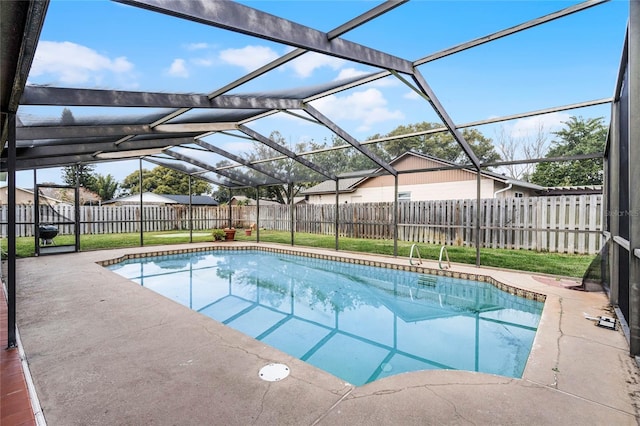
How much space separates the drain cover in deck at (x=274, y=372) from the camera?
2.49 m

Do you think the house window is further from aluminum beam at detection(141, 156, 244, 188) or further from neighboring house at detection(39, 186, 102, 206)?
neighboring house at detection(39, 186, 102, 206)

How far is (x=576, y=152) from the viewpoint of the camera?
19109 mm

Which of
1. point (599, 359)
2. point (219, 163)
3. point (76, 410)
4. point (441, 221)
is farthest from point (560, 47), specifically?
point (76, 410)

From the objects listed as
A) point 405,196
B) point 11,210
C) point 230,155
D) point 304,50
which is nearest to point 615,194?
point 304,50

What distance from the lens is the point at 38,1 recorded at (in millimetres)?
1532

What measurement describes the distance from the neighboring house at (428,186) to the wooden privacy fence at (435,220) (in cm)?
195

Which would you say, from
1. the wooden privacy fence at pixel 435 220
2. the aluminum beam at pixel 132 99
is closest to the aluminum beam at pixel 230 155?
the wooden privacy fence at pixel 435 220

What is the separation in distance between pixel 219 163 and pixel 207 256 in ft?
10.9

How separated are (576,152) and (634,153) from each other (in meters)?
21.2

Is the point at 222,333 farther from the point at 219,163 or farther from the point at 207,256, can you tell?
the point at 219,163

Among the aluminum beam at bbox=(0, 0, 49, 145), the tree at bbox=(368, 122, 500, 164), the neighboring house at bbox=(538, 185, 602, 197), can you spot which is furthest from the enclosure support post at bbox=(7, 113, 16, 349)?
the tree at bbox=(368, 122, 500, 164)

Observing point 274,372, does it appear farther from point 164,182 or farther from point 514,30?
point 164,182

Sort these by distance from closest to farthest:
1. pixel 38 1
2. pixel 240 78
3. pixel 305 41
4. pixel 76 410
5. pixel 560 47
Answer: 1. pixel 38 1
2. pixel 76 410
3. pixel 305 41
4. pixel 240 78
5. pixel 560 47

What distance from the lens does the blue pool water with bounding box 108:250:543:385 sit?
3680 mm
